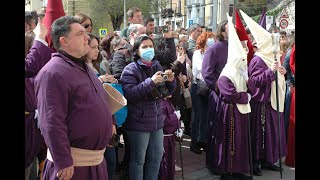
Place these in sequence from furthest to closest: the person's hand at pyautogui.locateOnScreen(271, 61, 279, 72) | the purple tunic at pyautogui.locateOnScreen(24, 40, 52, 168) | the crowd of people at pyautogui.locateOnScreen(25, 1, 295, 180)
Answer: the person's hand at pyautogui.locateOnScreen(271, 61, 279, 72)
the purple tunic at pyautogui.locateOnScreen(24, 40, 52, 168)
the crowd of people at pyautogui.locateOnScreen(25, 1, 295, 180)

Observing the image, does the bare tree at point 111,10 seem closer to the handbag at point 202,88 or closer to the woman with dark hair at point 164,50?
the handbag at point 202,88

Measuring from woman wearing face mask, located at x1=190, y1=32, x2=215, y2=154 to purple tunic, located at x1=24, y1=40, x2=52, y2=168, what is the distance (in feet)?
10.8

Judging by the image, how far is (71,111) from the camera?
2.83 meters

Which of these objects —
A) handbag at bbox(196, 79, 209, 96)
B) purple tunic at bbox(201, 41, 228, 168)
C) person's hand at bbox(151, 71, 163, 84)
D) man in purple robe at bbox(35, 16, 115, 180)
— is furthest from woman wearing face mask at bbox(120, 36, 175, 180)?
handbag at bbox(196, 79, 209, 96)

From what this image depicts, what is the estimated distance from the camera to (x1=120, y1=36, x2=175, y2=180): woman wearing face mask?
4098 mm

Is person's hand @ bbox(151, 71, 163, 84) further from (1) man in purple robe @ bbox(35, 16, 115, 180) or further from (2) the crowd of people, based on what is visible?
(1) man in purple robe @ bbox(35, 16, 115, 180)

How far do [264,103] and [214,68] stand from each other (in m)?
0.90

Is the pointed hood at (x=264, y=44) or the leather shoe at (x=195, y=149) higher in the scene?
the pointed hood at (x=264, y=44)

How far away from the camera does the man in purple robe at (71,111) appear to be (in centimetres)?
272

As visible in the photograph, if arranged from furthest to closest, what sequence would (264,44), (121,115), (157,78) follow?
1. (264,44)
2. (121,115)
3. (157,78)

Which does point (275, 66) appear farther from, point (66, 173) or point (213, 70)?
point (66, 173)

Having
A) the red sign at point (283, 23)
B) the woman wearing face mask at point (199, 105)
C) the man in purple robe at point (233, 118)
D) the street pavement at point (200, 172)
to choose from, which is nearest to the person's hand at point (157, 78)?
the man in purple robe at point (233, 118)

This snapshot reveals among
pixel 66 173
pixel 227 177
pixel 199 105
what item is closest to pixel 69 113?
pixel 66 173

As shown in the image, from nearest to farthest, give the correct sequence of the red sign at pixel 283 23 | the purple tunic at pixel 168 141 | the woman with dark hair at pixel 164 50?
the purple tunic at pixel 168 141 < the woman with dark hair at pixel 164 50 < the red sign at pixel 283 23
